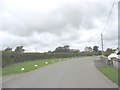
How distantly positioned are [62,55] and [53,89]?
84.2 m

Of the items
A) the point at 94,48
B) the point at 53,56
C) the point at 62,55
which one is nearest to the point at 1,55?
the point at 53,56

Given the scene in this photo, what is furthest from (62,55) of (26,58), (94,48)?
(94,48)

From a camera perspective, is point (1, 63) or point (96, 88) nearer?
point (96, 88)

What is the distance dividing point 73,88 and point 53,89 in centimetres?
114

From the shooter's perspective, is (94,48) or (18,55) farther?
(94,48)

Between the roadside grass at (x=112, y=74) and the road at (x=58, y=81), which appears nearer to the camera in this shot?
the road at (x=58, y=81)

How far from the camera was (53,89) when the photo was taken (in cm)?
1267

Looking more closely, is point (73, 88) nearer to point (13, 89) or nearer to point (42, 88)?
point (42, 88)

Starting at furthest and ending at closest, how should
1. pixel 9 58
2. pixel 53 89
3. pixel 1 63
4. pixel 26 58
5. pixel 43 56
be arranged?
pixel 43 56
pixel 26 58
pixel 9 58
pixel 1 63
pixel 53 89

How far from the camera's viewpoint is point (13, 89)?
1317 centimetres

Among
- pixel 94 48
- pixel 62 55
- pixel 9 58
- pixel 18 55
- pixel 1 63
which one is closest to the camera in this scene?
pixel 1 63

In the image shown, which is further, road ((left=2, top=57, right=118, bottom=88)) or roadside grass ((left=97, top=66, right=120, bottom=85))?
roadside grass ((left=97, top=66, right=120, bottom=85))

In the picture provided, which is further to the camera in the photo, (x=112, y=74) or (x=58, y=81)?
(x=112, y=74)

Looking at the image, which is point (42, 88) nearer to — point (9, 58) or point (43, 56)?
point (9, 58)
